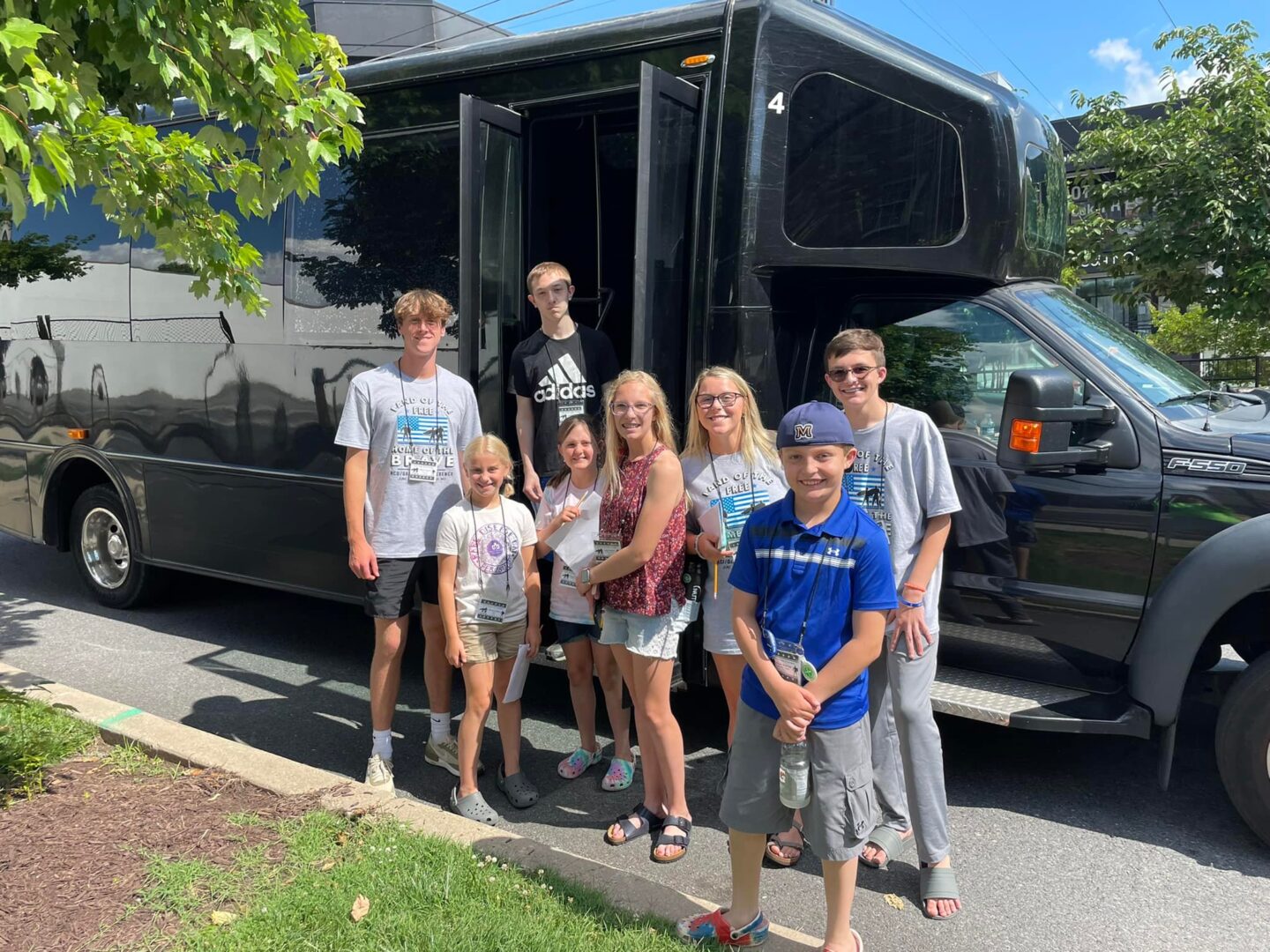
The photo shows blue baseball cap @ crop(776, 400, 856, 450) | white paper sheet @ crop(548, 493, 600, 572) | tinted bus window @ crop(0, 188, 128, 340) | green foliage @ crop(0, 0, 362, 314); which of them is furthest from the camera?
tinted bus window @ crop(0, 188, 128, 340)

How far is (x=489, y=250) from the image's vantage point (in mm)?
4840

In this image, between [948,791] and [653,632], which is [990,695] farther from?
[653,632]

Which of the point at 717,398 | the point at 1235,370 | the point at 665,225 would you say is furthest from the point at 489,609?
the point at 1235,370

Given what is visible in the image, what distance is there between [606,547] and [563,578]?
45 centimetres

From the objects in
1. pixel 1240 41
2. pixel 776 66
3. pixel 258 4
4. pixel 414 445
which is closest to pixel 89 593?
pixel 414 445

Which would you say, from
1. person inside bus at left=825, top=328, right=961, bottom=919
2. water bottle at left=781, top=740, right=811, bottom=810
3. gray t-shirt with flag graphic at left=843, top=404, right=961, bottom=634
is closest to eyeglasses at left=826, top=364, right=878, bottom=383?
person inside bus at left=825, top=328, right=961, bottom=919

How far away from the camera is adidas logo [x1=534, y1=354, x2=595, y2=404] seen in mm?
4641

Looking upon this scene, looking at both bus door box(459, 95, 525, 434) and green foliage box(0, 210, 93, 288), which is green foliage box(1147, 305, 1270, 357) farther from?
green foliage box(0, 210, 93, 288)

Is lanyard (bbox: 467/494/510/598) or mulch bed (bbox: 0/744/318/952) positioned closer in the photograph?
mulch bed (bbox: 0/744/318/952)

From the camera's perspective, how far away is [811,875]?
373cm

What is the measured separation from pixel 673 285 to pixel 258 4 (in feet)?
6.41

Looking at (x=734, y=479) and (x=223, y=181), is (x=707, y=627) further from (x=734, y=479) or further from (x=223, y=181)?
(x=223, y=181)

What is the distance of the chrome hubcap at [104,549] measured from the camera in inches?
281

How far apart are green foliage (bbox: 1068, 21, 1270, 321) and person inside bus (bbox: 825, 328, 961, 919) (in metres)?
8.15
